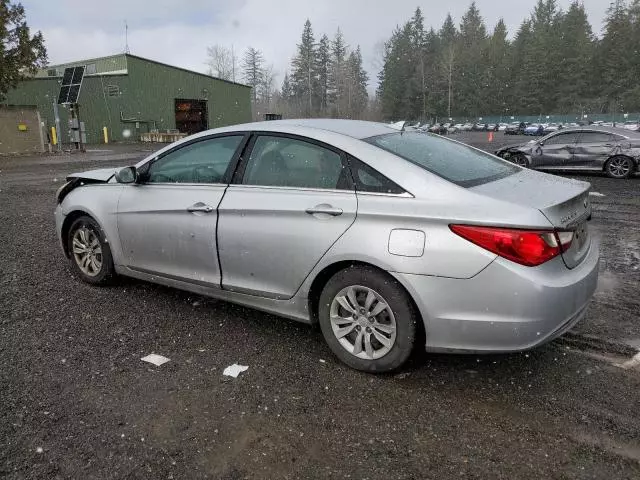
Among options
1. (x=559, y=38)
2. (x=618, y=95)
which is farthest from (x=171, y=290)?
(x=559, y=38)

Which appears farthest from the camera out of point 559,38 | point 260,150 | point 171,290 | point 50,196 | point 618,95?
point 559,38

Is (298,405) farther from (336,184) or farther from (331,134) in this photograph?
(331,134)

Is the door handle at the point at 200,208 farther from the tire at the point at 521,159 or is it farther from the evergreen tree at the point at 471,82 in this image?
the evergreen tree at the point at 471,82

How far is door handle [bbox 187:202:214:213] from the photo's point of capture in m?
3.76

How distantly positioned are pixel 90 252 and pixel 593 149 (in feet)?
42.0

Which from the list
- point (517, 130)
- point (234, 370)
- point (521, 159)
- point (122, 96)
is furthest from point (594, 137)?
point (517, 130)

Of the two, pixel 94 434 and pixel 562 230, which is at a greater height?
pixel 562 230

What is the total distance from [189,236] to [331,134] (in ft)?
4.35

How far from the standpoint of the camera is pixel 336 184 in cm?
331

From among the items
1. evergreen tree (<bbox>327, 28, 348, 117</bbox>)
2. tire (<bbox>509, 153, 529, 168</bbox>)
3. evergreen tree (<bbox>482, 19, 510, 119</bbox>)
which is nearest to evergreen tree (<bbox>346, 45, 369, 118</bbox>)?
evergreen tree (<bbox>327, 28, 348, 117</bbox>)

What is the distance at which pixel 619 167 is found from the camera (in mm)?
13195

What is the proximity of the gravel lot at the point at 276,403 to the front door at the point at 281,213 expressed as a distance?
1.84ft

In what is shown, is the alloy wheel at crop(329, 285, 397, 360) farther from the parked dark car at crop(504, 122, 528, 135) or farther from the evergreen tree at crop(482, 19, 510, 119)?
the evergreen tree at crop(482, 19, 510, 119)

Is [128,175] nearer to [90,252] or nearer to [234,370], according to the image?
[90,252]
